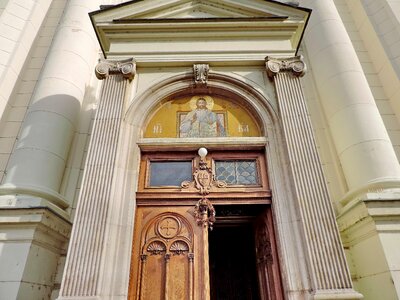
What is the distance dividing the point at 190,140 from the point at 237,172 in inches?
43.1

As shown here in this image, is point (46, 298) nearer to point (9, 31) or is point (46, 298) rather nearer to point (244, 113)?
point (244, 113)

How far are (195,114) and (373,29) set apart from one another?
5928 mm

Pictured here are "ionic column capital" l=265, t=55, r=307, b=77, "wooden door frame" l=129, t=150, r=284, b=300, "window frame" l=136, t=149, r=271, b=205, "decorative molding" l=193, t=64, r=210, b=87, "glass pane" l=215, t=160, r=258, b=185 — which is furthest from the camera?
"decorative molding" l=193, t=64, r=210, b=87

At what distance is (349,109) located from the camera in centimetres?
599

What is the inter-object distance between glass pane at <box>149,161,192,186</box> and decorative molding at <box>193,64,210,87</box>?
67.1 inches

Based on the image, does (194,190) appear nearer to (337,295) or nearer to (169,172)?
(169,172)

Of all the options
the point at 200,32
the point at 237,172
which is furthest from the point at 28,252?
the point at 200,32

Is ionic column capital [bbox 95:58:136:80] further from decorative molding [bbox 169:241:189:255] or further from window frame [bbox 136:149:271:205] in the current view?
decorative molding [bbox 169:241:189:255]

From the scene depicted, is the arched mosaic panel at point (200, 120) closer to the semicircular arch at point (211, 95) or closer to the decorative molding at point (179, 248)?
the semicircular arch at point (211, 95)

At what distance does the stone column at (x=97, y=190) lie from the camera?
4.06 meters

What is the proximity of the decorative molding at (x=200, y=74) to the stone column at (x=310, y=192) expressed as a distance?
50.1 inches

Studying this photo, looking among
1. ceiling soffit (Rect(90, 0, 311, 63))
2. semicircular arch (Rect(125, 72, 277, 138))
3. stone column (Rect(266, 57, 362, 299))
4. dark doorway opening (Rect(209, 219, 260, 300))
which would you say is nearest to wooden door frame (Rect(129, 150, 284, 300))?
stone column (Rect(266, 57, 362, 299))

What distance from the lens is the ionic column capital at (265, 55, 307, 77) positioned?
18.7 feet

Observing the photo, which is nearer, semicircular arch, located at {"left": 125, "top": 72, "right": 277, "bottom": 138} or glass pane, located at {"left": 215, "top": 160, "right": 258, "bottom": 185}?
glass pane, located at {"left": 215, "top": 160, "right": 258, "bottom": 185}
